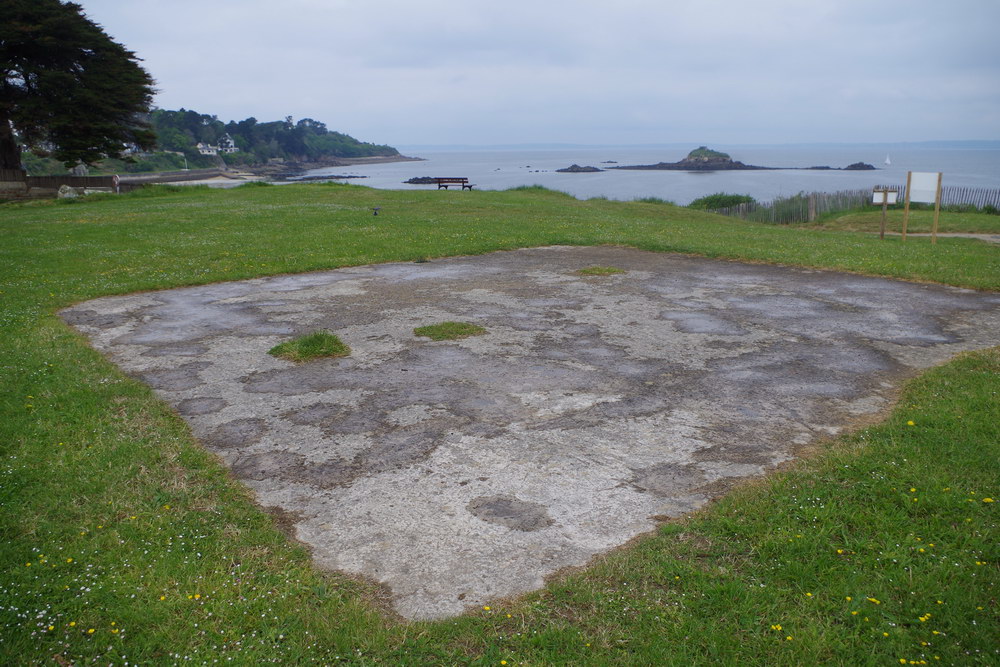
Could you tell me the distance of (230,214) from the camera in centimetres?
2177

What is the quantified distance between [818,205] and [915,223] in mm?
10962

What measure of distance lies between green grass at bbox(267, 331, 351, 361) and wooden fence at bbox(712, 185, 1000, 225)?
34.5 metres

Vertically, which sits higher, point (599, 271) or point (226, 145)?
point (226, 145)

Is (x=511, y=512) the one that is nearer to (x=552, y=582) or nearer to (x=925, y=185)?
(x=552, y=582)

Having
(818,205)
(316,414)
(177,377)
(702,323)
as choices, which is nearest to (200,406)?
(177,377)

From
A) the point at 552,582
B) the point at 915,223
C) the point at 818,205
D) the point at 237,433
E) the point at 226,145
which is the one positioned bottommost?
the point at 552,582

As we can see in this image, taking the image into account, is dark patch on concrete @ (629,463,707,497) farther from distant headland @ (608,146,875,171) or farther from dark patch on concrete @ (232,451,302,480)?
distant headland @ (608,146,875,171)

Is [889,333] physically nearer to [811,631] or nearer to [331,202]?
[811,631]

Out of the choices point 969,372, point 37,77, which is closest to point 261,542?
point 969,372

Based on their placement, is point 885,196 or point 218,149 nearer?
point 885,196

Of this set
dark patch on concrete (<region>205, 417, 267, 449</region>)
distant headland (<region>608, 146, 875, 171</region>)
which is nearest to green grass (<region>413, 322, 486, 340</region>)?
dark patch on concrete (<region>205, 417, 267, 449</region>)

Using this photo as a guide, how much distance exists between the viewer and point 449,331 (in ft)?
26.0

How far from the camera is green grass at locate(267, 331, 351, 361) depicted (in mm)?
7031

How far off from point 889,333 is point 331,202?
22987 millimetres
